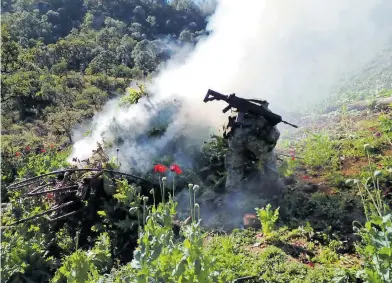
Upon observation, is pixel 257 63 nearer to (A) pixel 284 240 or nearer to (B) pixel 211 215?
(B) pixel 211 215

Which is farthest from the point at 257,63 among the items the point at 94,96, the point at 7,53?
the point at 94,96

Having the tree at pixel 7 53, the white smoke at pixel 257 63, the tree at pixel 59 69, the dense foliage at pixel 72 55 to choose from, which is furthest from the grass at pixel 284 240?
the tree at pixel 59 69

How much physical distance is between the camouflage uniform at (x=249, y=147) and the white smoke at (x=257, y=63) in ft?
6.49

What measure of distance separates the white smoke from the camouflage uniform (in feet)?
6.49

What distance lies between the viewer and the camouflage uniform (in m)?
7.22

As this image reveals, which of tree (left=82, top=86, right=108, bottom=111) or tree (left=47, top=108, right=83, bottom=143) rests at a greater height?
tree (left=82, top=86, right=108, bottom=111)

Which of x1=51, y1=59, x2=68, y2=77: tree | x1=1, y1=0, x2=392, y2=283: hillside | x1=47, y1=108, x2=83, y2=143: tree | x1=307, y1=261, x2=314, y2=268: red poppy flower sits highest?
x1=51, y1=59, x2=68, y2=77: tree

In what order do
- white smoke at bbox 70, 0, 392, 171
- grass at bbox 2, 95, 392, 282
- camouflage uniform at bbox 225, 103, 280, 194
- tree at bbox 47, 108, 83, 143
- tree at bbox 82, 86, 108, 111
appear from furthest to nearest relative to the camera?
tree at bbox 82, 86, 108, 111 → tree at bbox 47, 108, 83, 143 → white smoke at bbox 70, 0, 392, 171 → camouflage uniform at bbox 225, 103, 280, 194 → grass at bbox 2, 95, 392, 282

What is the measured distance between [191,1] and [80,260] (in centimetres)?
8641

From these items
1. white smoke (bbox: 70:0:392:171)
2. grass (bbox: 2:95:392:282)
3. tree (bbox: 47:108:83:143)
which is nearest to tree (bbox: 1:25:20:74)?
tree (bbox: 47:108:83:143)

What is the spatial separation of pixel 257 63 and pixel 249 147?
23.3 feet

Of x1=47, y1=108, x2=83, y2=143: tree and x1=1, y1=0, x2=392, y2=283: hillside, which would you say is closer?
x1=1, y1=0, x2=392, y2=283: hillside

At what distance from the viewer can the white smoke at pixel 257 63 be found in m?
9.73

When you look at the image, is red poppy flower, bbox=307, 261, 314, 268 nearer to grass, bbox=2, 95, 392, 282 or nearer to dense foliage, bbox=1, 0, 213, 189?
grass, bbox=2, 95, 392, 282
